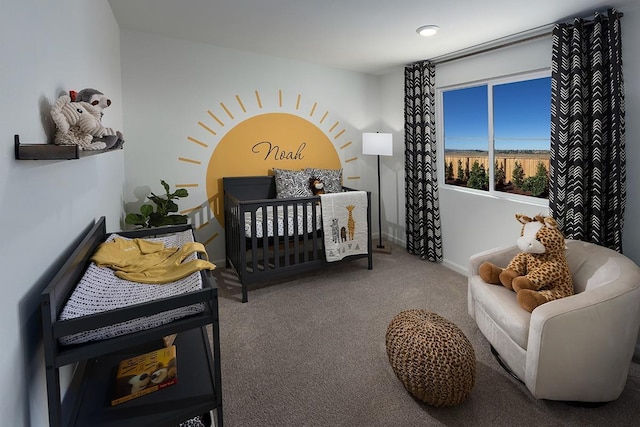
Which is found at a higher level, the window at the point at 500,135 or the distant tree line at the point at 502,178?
the window at the point at 500,135

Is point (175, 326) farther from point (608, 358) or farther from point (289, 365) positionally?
point (608, 358)

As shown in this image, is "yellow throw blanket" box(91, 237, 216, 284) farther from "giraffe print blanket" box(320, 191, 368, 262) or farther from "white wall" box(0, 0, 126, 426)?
"giraffe print blanket" box(320, 191, 368, 262)

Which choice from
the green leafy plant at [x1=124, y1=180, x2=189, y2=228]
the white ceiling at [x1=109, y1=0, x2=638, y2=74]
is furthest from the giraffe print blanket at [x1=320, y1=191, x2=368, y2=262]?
the white ceiling at [x1=109, y1=0, x2=638, y2=74]

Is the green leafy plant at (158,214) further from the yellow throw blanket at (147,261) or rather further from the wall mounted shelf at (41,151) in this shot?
the wall mounted shelf at (41,151)

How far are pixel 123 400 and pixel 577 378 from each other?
2.03 m

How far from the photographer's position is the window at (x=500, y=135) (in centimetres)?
306

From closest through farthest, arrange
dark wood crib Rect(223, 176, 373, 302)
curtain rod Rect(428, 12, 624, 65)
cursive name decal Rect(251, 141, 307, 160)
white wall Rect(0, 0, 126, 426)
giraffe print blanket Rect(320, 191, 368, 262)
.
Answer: white wall Rect(0, 0, 126, 426)
curtain rod Rect(428, 12, 624, 65)
dark wood crib Rect(223, 176, 373, 302)
giraffe print blanket Rect(320, 191, 368, 262)
cursive name decal Rect(251, 141, 307, 160)

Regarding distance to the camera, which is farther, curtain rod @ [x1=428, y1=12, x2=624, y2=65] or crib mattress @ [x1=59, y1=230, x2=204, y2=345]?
curtain rod @ [x1=428, y1=12, x2=624, y2=65]

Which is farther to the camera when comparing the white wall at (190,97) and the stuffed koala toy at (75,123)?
the white wall at (190,97)

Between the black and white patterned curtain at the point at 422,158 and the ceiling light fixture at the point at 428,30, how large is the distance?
2.97 feet

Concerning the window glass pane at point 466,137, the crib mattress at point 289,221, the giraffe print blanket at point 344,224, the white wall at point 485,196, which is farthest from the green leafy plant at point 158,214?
the window glass pane at point 466,137

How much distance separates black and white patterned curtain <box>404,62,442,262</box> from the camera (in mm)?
3855

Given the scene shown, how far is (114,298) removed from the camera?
1.20 m

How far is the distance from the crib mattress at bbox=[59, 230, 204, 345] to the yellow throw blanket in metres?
0.03
